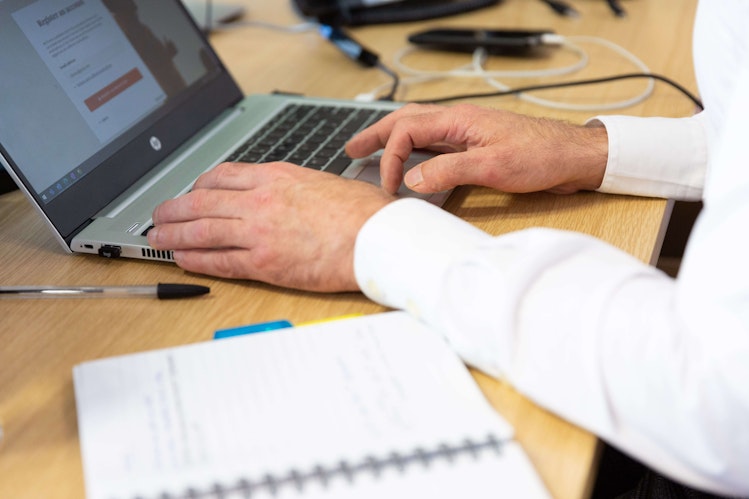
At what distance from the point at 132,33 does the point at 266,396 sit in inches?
22.0

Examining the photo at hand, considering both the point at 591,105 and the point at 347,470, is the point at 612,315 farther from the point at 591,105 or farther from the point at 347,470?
the point at 591,105

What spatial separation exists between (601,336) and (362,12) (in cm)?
105

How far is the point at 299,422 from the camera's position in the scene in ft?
1.75

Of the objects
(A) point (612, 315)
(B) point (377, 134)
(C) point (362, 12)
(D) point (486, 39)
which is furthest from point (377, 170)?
(C) point (362, 12)

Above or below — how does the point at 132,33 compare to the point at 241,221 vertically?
above

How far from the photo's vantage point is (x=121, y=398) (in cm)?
56

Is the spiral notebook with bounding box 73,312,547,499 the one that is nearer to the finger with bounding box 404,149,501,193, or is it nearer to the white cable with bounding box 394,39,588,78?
the finger with bounding box 404,149,501,193

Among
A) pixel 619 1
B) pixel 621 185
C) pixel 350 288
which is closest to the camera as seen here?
pixel 350 288

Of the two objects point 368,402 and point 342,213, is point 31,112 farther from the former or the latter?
point 368,402

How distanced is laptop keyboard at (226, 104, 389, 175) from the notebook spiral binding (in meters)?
0.41

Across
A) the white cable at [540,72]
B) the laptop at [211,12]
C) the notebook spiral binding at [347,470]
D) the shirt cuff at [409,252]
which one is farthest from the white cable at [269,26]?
the notebook spiral binding at [347,470]

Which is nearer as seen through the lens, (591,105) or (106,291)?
(106,291)

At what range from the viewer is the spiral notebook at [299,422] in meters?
0.49

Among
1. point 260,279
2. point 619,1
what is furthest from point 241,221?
point 619,1
